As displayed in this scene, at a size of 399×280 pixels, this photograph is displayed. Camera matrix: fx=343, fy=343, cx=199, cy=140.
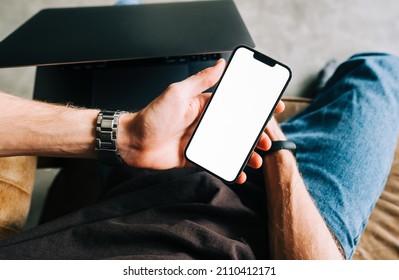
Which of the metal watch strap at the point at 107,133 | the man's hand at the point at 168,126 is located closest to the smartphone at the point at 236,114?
the man's hand at the point at 168,126

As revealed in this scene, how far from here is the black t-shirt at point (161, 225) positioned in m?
0.55

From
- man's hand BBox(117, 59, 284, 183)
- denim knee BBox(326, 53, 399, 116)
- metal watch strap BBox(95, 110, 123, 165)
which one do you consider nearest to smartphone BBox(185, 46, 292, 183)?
man's hand BBox(117, 59, 284, 183)

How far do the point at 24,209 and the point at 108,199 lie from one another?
0.52 feet

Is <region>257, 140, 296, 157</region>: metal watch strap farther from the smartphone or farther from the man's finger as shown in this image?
the man's finger

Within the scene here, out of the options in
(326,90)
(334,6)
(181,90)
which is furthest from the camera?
(334,6)

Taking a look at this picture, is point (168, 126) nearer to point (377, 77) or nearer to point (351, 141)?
point (351, 141)

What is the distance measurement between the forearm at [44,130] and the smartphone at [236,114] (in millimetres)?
182

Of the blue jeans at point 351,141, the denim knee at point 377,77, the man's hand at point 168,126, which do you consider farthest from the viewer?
the denim knee at point 377,77

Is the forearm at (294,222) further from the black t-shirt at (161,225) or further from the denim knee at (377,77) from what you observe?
the denim knee at (377,77)

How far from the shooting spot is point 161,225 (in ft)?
1.86

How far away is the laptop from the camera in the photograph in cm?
62
